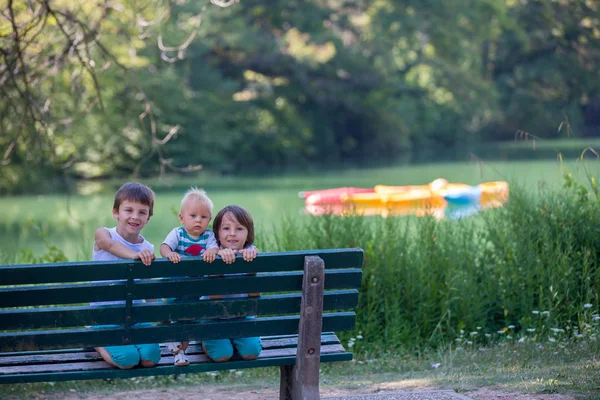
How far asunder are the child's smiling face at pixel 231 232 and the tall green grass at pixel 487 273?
316cm

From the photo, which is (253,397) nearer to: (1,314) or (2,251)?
(1,314)

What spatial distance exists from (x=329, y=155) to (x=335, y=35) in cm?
603

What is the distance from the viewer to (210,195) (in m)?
25.4

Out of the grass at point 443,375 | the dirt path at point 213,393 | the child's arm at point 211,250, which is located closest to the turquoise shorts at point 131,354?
the child's arm at point 211,250

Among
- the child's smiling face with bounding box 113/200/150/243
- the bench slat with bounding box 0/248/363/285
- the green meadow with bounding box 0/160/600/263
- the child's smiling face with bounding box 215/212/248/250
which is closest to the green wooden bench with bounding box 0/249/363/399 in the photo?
the bench slat with bounding box 0/248/363/285

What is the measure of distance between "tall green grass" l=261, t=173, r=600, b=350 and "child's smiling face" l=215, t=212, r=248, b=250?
3157 millimetres

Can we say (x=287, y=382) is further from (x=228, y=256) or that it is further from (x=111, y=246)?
(x=111, y=246)

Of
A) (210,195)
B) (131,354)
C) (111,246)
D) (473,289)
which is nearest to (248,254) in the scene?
(131,354)

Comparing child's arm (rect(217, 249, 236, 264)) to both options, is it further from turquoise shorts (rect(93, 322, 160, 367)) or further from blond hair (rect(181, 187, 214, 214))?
turquoise shorts (rect(93, 322, 160, 367))

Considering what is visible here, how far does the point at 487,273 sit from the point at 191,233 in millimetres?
4082

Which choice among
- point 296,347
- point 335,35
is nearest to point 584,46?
point 335,35

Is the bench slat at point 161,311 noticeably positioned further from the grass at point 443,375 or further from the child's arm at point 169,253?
the grass at point 443,375

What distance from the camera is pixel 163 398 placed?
4910 millimetres

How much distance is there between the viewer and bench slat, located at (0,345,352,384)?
3.47 metres
